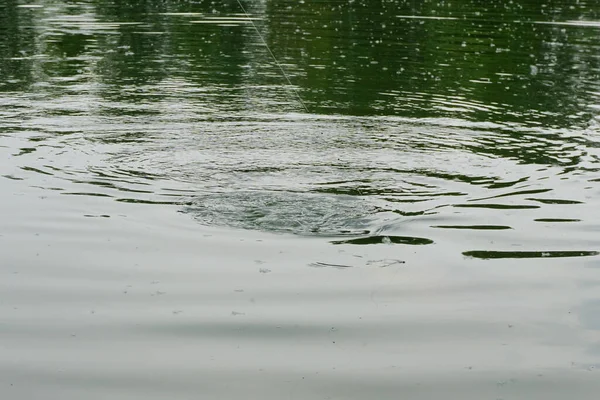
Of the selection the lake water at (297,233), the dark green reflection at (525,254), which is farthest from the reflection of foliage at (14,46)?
the dark green reflection at (525,254)

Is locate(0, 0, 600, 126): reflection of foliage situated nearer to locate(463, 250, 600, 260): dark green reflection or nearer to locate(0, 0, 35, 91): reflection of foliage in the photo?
locate(0, 0, 35, 91): reflection of foliage

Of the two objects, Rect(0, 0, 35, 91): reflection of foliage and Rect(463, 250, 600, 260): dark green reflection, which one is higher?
Rect(0, 0, 35, 91): reflection of foliage

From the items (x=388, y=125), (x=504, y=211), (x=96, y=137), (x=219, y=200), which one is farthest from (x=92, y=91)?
(x=504, y=211)

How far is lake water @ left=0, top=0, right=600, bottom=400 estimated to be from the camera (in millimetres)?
6809

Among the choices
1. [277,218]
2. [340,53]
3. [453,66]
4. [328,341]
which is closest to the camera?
[328,341]

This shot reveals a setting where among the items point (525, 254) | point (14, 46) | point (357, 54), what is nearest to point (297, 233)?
point (525, 254)

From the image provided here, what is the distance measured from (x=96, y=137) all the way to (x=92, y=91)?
13.4 feet

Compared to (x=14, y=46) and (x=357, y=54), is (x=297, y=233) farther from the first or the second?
(x=14, y=46)

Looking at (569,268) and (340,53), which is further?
(340,53)

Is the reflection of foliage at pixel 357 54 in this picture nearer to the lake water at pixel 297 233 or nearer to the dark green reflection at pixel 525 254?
the lake water at pixel 297 233

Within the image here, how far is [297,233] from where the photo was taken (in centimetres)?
965

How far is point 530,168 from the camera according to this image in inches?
492

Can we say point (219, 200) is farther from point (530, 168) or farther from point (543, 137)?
point (543, 137)

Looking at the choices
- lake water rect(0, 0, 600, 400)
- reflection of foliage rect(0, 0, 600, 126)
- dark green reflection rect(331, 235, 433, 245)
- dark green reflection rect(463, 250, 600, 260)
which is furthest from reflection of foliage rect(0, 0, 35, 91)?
dark green reflection rect(463, 250, 600, 260)
